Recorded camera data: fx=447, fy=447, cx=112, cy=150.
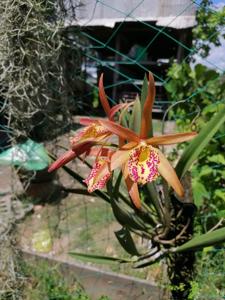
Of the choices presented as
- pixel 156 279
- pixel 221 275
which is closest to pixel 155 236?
pixel 221 275

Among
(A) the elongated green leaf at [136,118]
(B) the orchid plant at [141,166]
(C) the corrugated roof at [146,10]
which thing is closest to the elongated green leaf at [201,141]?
(B) the orchid plant at [141,166]

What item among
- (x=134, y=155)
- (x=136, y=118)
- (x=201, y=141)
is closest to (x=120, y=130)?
(x=134, y=155)

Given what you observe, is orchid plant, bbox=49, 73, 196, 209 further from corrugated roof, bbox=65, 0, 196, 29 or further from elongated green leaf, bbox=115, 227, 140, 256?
corrugated roof, bbox=65, 0, 196, 29

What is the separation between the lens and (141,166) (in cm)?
107

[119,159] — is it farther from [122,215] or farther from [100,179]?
[122,215]

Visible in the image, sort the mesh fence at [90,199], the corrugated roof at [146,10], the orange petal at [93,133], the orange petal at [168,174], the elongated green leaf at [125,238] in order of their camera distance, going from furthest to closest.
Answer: the mesh fence at [90,199] → the corrugated roof at [146,10] → the elongated green leaf at [125,238] → the orange petal at [93,133] → the orange petal at [168,174]

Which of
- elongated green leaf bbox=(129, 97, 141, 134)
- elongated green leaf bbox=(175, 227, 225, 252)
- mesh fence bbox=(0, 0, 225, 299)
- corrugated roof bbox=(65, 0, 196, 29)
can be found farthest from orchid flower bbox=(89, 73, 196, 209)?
corrugated roof bbox=(65, 0, 196, 29)

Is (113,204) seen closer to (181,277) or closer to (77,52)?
(181,277)

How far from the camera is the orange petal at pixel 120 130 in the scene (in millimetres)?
1069

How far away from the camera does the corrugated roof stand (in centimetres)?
194

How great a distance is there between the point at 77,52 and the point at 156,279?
1.33 meters

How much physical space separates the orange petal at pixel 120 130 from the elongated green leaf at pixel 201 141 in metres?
0.31

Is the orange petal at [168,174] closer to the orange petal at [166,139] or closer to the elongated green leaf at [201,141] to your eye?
the orange petal at [166,139]

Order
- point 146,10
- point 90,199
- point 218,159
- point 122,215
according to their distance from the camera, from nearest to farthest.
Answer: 1. point 122,215
2. point 146,10
3. point 218,159
4. point 90,199
